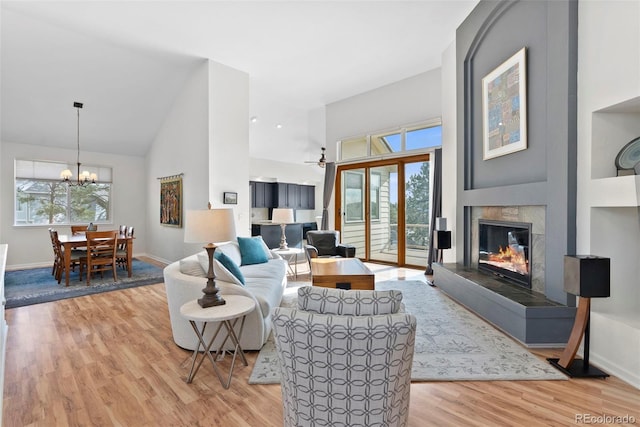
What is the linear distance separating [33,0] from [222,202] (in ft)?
11.6

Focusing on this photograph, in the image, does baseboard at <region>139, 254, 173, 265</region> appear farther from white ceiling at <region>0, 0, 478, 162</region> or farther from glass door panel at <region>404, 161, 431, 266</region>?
glass door panel at <region>404, 161, 431, 266</region>

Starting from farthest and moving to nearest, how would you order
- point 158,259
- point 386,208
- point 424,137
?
point 158,259 < point 386,208 < point 424,137

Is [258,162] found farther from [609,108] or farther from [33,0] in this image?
[609,108]

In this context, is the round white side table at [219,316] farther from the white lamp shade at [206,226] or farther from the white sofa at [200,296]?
the white lamp shade at [206,226]

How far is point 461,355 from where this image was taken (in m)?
2.56

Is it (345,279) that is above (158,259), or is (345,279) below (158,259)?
above

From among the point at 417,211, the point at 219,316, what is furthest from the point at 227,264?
the point at 417,211

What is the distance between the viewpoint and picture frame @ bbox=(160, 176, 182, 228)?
6121mm

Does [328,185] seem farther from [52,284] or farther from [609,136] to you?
[52,284]

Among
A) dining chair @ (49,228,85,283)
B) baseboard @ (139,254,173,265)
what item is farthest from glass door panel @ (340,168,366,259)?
dining chair @ (49,228,85,283)

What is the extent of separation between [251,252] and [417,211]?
139 inches

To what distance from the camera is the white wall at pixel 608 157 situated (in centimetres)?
234

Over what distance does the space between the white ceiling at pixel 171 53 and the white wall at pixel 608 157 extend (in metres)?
1.99

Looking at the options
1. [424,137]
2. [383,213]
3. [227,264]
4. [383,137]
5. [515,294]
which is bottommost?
[515,294]
